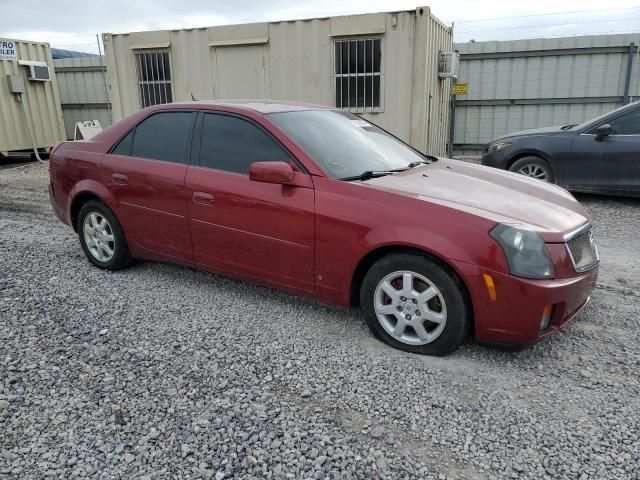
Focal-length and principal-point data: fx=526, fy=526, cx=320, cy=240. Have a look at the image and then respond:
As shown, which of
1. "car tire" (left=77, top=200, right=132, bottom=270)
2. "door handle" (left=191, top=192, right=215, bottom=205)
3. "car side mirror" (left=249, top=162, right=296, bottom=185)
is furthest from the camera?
"car tire" (left=77, top=200, right=132, bottom=270)

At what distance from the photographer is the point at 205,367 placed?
3135 millimetres

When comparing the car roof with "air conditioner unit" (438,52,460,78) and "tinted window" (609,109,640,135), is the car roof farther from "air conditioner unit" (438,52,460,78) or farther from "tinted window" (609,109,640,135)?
"air conditioner unit" (438,52,460,78)

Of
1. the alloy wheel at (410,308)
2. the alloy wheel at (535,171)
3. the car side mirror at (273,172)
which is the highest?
the car side mirror at (273,172)

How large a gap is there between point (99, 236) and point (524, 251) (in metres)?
3.68

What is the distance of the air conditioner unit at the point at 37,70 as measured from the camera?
12.3 metres

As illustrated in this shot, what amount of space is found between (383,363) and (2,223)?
5.90m

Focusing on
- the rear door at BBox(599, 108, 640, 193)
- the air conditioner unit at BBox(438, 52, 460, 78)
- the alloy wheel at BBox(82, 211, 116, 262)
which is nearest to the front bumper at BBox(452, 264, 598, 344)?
the alloy wheel at BBox(82, 211, 116, 262)

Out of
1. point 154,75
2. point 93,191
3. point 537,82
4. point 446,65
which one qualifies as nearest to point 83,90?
point 154,75

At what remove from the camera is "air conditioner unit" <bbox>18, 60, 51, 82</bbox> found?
40.4 feet

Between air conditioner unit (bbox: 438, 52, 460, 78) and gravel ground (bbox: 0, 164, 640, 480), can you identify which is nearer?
gravel ground (bbox: 0, 164, 640, 480)

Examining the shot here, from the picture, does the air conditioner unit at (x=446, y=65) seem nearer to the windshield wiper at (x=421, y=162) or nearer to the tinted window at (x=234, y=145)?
the windshield wiper at (x=421, y=162)

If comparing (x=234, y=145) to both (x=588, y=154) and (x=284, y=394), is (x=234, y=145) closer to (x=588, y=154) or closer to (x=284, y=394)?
(x=284, y=394)

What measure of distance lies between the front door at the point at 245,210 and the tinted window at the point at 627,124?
222 inches

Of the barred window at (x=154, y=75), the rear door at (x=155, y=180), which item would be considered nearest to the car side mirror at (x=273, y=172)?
the rear door at (x=155, y=180)
